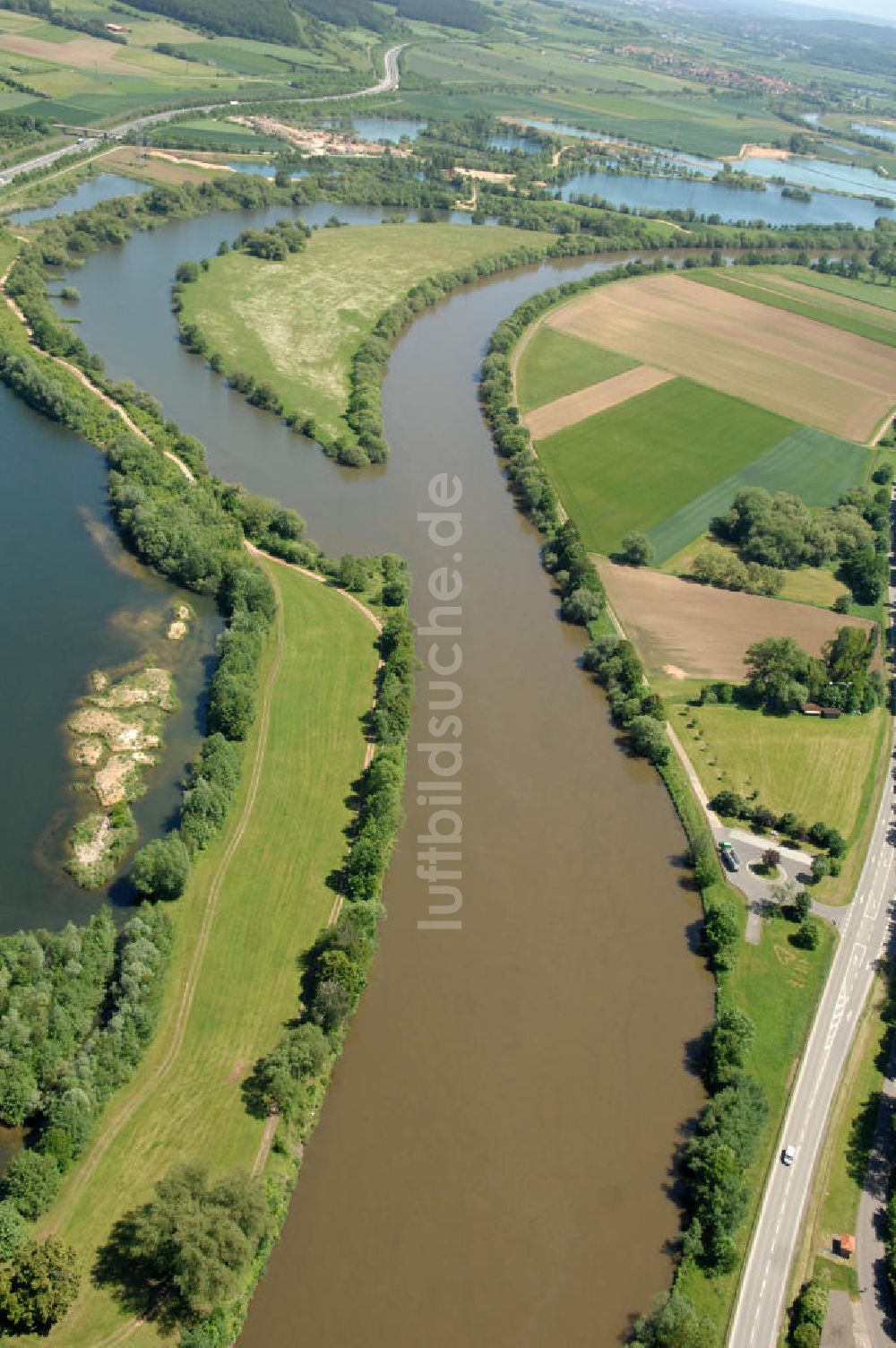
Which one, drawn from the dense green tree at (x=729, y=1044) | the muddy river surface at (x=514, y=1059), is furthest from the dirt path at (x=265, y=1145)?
the dense green tree at (x=729, y=1044)

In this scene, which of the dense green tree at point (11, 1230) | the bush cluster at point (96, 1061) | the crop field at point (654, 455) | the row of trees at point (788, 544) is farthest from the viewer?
the crop field at point (654, 455)

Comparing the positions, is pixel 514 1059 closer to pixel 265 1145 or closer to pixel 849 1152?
pixel 265 1145

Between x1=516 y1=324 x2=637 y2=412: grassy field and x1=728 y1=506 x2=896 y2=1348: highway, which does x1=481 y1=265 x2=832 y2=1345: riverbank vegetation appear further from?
x1=516 y1=324 x2=637 y2=412: grassy field

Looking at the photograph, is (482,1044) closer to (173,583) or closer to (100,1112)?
(100,1112)

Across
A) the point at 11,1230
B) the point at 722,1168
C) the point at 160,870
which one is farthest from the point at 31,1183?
the point at 722,1168

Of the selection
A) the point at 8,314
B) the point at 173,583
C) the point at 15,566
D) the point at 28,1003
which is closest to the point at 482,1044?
the point at 28,1003

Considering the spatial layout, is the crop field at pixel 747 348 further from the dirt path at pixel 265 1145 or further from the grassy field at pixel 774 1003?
the dirt path at pixel 265 1145

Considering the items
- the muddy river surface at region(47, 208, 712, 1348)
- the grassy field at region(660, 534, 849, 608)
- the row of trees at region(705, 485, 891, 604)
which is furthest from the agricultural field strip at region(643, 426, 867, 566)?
the muddy river surface at region(47, 208, 712, 1348)
